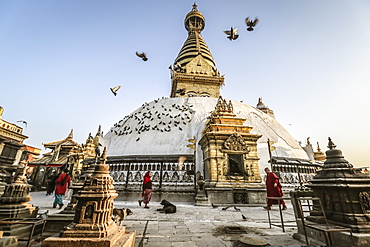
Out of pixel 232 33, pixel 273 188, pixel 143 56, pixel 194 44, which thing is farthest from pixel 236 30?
pixel 194 44

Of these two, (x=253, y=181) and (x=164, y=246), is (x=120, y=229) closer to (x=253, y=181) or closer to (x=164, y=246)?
(x=164, y=246)

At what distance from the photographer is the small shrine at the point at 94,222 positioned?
2.29 meters

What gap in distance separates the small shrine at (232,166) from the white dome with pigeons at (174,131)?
2352 millimetres

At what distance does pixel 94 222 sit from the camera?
2.52m

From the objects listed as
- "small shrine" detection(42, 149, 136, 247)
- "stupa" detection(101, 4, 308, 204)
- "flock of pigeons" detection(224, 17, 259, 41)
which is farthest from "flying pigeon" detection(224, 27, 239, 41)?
"small shrine" detection(42, 149, 136, 247)

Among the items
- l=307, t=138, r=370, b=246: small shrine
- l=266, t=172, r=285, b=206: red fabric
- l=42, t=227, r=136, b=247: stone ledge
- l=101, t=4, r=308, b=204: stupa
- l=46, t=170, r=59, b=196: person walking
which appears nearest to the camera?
l=42, t=227, r=136, b=247: stone ledge

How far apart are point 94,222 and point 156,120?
608 inches

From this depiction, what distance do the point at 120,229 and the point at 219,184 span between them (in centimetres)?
693

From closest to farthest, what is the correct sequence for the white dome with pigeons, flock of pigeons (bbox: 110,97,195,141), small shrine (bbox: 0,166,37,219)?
small shrine (bbox: 0,166,37,219)
the white dome with pigeons
flock of pigeons (bbox: 110,97,195,141)

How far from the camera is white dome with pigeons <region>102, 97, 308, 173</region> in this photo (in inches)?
575


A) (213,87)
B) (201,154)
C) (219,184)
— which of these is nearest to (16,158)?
(201,154)

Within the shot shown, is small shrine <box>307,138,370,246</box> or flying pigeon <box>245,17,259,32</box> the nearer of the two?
small shrine <box>307,138,370,246</box>

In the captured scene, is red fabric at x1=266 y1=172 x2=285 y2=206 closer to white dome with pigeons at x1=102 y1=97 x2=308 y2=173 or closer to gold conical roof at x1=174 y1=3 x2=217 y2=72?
white dome with pigeons at x1=102 y1=97 x2=308 y2=173

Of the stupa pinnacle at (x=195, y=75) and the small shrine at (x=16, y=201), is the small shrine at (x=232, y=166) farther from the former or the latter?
the stupa pinnacle at (x=195, y=75)
